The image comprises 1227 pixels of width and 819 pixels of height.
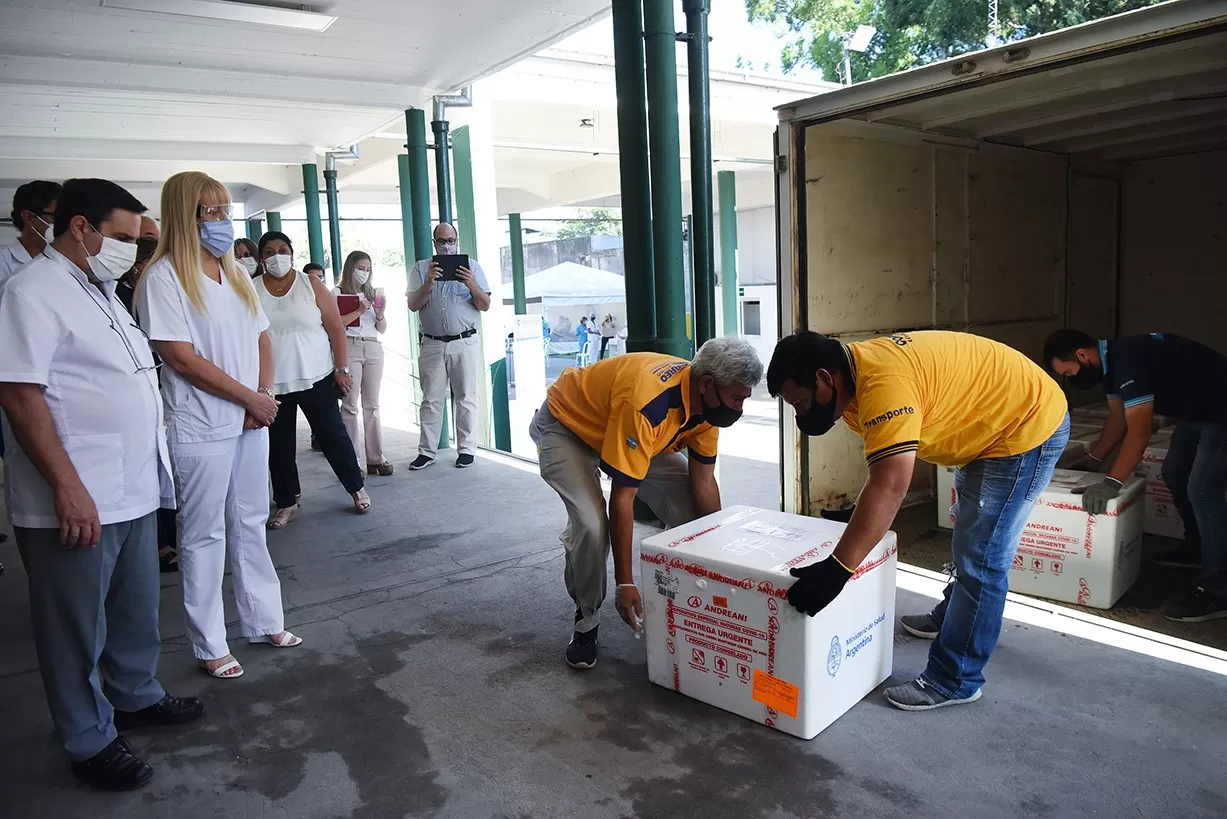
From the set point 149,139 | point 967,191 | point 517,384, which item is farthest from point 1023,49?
point 149,139

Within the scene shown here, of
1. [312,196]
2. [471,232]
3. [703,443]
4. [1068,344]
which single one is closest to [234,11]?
[471,232]

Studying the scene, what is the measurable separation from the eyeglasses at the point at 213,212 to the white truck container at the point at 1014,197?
2767 mm

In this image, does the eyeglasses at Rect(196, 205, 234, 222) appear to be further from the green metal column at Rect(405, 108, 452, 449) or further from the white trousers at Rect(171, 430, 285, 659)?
the green metal column at Rect(405, 108, 452, 449)

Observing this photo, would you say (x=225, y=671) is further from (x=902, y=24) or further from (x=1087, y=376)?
(x=902, y=24)

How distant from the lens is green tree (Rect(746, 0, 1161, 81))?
1434 centimetres

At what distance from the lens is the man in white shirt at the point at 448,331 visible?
6570mm

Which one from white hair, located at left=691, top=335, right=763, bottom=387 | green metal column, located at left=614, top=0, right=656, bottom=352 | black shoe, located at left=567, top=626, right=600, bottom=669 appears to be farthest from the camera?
green metal column, located at left=614, top=0, right=656, bottom=352

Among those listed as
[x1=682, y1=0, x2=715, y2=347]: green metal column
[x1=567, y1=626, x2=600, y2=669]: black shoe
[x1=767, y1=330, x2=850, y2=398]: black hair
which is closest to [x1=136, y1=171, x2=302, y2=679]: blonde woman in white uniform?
[x1=567, y1=626, x2=600, y2=669]: black shoe

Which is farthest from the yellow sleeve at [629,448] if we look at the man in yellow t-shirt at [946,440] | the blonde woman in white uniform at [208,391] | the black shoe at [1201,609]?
the black shoe at [1201,609]

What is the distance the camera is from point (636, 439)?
2756 millimetres

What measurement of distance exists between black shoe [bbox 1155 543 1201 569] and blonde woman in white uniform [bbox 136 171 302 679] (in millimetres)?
4312

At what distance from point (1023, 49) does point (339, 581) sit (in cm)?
391

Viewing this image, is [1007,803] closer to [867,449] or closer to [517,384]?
[867,449]

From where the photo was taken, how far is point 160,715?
113 inches
